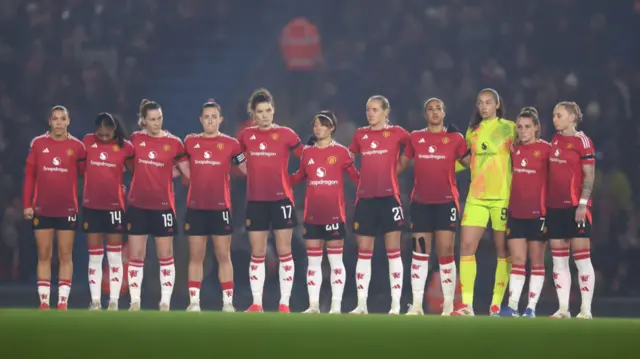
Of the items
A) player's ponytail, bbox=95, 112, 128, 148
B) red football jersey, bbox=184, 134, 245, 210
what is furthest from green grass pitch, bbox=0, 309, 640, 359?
player's ponytail, bbox=95, 112, 128, 148

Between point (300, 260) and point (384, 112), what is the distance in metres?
4.91

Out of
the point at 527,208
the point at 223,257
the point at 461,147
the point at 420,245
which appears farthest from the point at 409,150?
the point at 223,257

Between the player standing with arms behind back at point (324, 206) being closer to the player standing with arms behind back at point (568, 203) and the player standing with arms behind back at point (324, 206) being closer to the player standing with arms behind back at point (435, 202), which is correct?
the player standing with arms behind back at point (435, 202)

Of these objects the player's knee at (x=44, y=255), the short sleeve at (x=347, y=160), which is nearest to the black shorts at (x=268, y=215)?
the short sleeve at (x=347, y=160)

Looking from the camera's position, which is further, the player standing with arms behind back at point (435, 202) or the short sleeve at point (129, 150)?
the short sleeve at point (129, 150)

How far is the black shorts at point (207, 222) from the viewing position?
10492mm

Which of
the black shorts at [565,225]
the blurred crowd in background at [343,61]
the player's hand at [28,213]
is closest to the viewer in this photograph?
the black shorts at [565,225]

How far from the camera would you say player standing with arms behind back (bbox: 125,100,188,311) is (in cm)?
1052

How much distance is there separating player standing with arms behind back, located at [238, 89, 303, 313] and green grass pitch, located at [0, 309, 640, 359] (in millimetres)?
1898

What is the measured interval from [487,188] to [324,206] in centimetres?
151

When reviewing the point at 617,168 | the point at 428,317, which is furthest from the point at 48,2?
the point at 428,317

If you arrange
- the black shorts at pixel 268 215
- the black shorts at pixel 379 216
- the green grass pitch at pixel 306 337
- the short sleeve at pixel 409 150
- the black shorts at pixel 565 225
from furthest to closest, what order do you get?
the black shorts at pixel 268 215 → the short sleeve at pixel 409 150 → the black shorts at pixel 379 216 → the black shorts at pixel 565 225 → the green grass pitch at pixel 306 337

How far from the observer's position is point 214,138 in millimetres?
10641

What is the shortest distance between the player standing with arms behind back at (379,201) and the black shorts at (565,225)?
1328mm
